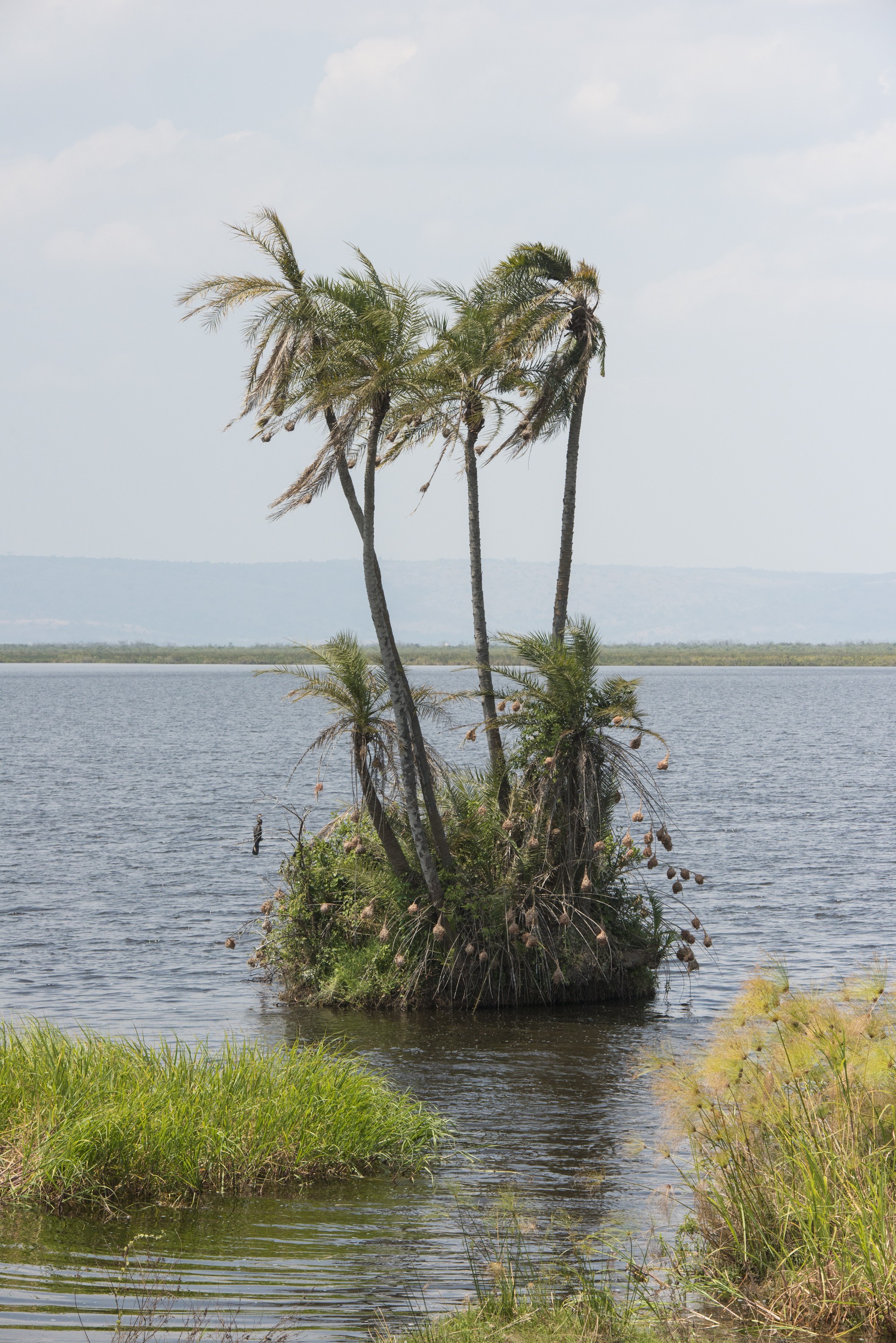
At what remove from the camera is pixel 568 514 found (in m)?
21.8

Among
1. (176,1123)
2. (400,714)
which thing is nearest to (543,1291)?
(176,1123)

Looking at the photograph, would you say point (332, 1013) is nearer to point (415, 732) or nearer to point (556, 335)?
point (415, 732)

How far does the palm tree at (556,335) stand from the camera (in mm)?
20641

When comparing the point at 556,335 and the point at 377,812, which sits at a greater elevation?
the point at 556,335

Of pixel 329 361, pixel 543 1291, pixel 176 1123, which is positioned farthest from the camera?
pixel 329 361

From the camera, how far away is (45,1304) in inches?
340

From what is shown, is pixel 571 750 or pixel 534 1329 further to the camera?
pixel 571 750

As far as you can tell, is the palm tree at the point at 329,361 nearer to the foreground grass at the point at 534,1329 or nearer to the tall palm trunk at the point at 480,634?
the tall palm trunk at the point at 480,634

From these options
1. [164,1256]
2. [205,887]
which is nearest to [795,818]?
[205,887]

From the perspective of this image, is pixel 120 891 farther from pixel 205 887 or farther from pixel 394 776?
pixel 394 776

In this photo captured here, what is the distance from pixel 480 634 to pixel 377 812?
3304 mm

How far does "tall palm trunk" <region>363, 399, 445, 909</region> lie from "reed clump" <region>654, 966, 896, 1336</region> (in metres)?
9.81

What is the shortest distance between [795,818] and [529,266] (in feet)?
96.7

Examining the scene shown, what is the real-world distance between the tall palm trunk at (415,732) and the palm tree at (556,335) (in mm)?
2645
